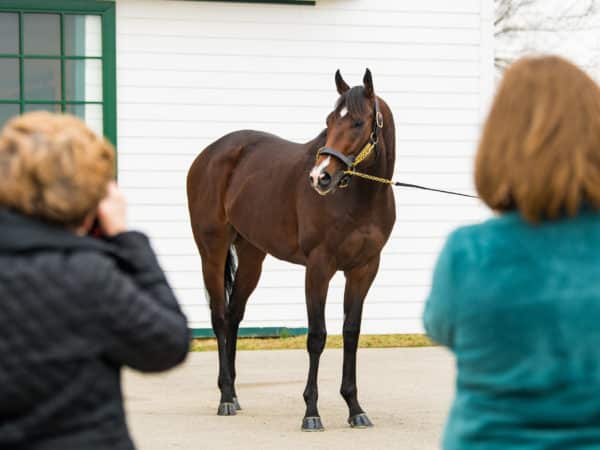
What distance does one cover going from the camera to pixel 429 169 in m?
12.5

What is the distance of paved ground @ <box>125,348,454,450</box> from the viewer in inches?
272

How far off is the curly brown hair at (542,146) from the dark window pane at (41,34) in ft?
32.1

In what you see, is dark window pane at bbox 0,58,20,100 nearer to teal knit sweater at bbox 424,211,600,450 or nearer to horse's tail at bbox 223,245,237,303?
horse's tail at bbox 223,245,237,303

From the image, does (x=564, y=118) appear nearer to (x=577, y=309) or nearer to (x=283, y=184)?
(x=577, y=309)

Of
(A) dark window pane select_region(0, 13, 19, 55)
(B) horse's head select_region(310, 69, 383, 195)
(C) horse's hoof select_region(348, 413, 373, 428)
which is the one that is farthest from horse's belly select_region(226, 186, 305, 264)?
(A) dark window pane select_region(0, 13, 19, 55)

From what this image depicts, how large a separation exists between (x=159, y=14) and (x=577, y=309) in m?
10.1

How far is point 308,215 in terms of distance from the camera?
788cm

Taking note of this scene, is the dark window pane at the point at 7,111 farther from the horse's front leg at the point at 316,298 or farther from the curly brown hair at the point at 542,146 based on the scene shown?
the curly brown hair at the point at 542,146

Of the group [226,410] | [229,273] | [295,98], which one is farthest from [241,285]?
[295,98]

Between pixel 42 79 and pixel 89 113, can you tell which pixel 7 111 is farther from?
pixel 89 113

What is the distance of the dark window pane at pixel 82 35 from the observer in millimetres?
11742

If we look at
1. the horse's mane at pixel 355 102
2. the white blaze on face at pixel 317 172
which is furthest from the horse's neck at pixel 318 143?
the white blaze on face at pixel 317 172

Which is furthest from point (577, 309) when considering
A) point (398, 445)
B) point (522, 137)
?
point (398, 445)

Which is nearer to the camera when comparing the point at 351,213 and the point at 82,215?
the point at 82,215
